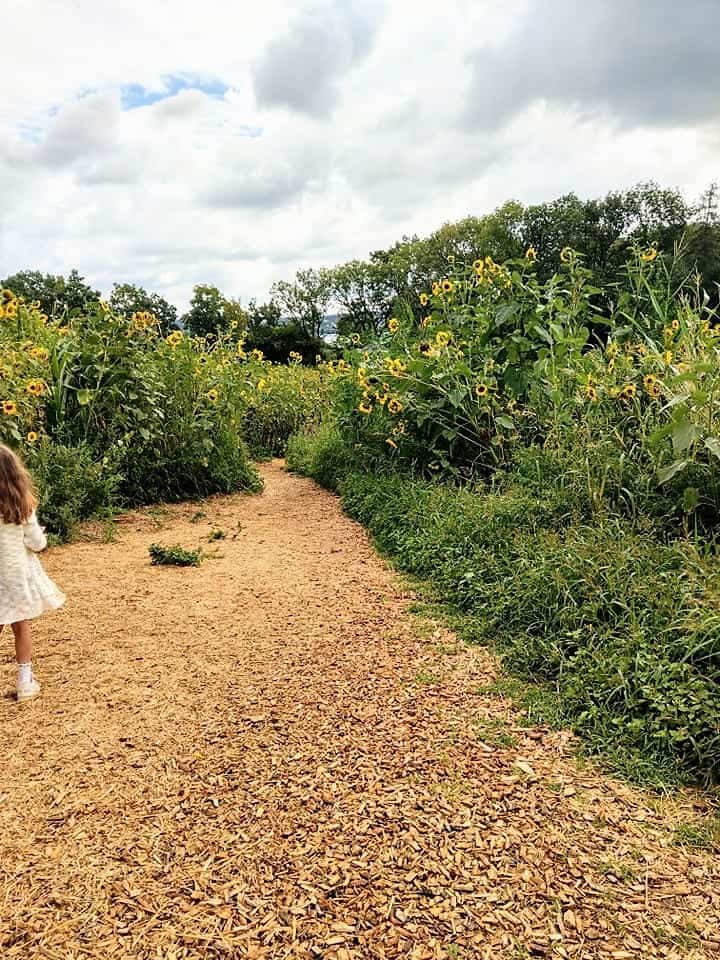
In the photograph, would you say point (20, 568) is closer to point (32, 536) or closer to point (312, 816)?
point (32, 536)

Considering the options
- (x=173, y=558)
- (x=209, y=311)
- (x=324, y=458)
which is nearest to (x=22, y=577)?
(x=173, y=558)

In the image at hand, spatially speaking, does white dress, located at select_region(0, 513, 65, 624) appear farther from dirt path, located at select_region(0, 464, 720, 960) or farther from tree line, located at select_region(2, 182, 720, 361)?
tree line, located at select_region(2, 182, 720, 361)

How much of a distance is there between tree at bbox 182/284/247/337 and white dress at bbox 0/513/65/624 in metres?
27.1

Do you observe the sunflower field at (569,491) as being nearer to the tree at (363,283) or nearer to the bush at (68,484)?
the bush at (68,484)

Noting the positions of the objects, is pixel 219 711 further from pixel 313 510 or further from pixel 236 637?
pixel 313 510

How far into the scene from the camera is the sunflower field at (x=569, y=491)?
7.41 ft

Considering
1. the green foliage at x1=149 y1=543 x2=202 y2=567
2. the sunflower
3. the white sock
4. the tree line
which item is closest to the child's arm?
the white sock

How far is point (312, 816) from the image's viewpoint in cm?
187

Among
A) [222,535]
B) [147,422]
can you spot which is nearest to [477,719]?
[222,535]

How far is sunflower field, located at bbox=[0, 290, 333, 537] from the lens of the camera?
4.80m

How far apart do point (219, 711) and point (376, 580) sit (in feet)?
4.86

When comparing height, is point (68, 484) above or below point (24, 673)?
above

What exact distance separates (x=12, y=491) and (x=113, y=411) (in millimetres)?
2934

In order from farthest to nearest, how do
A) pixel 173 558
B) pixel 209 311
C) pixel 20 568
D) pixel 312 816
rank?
pixel 209 311, pixel 173 558, pixel 20 568, pixel 312 816
